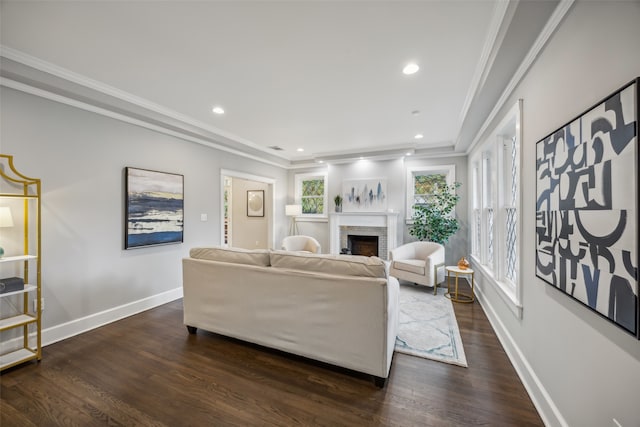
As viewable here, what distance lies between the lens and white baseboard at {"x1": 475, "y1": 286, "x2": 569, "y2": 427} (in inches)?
62.1

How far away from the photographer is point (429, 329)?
2922 millimetres

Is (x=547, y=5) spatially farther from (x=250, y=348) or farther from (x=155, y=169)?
(x=155, y=169)

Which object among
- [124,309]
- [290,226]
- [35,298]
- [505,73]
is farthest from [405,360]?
[290,226]

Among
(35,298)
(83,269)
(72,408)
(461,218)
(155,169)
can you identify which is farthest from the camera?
(461,218)

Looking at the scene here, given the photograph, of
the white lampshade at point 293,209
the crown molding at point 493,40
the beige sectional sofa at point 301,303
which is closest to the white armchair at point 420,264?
the beige sectional sofa at point 301,303

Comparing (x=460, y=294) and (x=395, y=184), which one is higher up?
(x=395, y=184)

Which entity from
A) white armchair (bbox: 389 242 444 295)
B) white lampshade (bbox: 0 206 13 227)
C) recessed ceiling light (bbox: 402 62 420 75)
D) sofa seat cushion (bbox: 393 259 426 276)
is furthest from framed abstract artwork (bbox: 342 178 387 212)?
white lampshade (bbox: 0 206 13 227)

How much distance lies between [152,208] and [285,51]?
2754 millimetres

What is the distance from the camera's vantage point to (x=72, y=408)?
179 cm

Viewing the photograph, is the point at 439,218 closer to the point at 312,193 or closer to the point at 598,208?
the point at 312,193

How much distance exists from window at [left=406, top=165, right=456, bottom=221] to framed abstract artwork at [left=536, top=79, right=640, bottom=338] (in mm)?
4008

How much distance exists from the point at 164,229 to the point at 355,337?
10.2 feet

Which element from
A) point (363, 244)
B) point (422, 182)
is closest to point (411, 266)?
point (363, 244)

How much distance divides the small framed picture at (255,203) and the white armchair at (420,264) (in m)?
3.71
